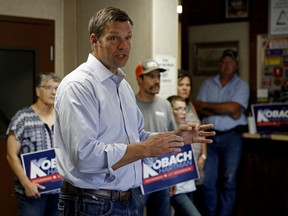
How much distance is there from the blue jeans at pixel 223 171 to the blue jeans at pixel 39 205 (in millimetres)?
2116

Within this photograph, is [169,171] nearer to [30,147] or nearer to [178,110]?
[178,110]

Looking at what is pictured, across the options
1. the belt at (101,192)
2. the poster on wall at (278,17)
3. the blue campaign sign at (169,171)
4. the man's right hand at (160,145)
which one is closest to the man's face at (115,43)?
the man's right hand at (160,145)

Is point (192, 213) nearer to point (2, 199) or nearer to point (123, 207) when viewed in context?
point (2, 199)

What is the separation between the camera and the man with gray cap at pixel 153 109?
164 inches

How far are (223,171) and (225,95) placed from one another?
76cm

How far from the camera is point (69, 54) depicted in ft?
16.7

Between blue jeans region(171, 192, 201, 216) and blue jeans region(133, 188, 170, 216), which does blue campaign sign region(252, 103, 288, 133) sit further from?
blue jeans region(133, 188, 170, 216)

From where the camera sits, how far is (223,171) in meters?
5.44

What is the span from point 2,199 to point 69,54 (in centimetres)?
145

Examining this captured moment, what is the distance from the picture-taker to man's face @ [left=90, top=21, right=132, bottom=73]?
2.28m

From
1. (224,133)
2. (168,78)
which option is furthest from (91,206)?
(224,133)

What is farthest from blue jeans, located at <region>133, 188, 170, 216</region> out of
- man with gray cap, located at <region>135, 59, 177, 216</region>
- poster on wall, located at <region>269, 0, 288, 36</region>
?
poster on wall, located at <region>269, 0, 288, 36</region>

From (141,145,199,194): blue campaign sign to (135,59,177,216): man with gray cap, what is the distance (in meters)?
0.14

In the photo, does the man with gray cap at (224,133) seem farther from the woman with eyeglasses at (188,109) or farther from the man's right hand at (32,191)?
the man's right hand at (32,191)
